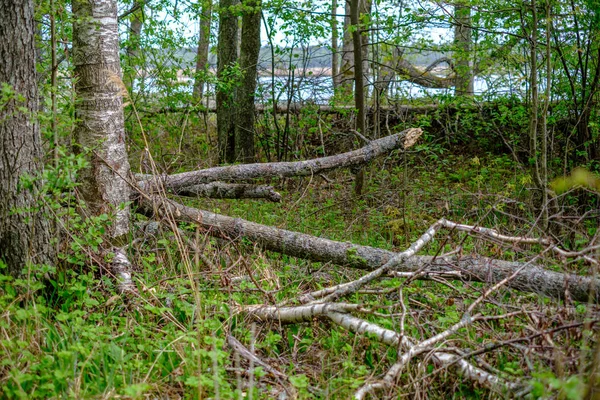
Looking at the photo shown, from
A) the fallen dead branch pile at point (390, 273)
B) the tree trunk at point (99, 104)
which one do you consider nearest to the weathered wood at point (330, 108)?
the fallen dead branch pile at point (390, 273)

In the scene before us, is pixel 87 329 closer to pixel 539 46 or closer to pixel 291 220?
pixel 291 220

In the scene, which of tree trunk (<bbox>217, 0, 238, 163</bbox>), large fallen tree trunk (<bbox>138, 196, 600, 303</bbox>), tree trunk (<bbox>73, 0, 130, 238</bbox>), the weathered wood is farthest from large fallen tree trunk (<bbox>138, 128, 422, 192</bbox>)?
tree trunk (<bbox>217, 0, 238, 163</bbox>)

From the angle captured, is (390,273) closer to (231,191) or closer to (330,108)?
(231,191)

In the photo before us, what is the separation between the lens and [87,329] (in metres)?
3.24

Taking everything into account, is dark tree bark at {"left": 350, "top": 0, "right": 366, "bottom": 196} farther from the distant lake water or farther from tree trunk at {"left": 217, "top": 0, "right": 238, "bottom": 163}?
tree trunk at {"left": 217, "top": 0, "right": 238, "bottom": 163}

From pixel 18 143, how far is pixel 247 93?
6.47 metres

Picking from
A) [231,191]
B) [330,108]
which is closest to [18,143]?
[231,191]

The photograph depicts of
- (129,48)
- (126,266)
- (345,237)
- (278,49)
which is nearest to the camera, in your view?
(126,266)

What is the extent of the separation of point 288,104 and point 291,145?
736 mm

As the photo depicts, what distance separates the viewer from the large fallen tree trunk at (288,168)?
583 cm

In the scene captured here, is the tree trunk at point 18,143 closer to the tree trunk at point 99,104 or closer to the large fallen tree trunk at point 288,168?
the tree trunk at point 99,104

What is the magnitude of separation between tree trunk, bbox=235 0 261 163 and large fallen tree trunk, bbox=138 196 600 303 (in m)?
4.49

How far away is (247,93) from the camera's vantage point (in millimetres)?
9906

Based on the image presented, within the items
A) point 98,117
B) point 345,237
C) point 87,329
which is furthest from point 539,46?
point 87,329
